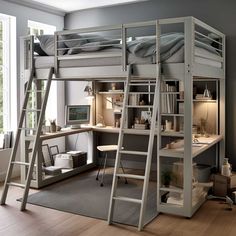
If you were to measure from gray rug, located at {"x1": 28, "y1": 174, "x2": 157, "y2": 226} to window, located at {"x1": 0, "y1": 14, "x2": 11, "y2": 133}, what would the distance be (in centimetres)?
139

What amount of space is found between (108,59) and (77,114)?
197 cm

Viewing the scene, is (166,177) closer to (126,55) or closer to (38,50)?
(126,55)

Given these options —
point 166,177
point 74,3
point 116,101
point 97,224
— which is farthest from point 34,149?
point 74,3

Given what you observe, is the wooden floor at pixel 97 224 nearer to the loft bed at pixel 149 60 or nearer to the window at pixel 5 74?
the loft bed at pixel 149 60

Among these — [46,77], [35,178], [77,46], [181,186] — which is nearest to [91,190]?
[35,178]

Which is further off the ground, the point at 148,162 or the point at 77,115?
the point at 77,115

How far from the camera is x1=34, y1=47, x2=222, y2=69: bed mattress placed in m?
3.91

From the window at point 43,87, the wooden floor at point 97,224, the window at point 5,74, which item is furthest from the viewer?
the window at point 43,87

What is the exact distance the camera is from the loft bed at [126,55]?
3764mm

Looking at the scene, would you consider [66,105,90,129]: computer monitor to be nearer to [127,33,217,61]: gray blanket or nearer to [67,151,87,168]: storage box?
[67,151,87,168]: storage box

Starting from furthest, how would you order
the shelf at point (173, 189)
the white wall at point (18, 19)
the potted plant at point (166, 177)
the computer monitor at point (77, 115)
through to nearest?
the computer monitor at point (77, 115) < the white wall at point (18, 19) < the potted plant at point (166, 177) < the shelf at point (173, 189)

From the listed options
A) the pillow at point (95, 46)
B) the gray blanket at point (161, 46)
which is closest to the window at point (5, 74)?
the pillow at point (95, 46)

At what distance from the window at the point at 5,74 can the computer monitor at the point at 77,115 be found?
960mm

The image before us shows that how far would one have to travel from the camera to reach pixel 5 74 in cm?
561
